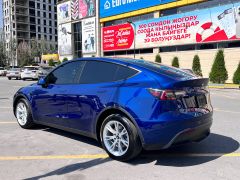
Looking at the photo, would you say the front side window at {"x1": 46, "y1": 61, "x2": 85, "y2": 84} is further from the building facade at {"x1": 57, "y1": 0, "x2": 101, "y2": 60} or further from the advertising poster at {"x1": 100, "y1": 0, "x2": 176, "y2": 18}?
the building facade at {"x1": 57, "y1": 0, "x2": 101, "y2": 60}

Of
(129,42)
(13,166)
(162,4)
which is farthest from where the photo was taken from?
(129,42)

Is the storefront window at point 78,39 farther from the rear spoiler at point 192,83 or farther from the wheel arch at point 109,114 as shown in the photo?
the rear spoiler at point 192,83

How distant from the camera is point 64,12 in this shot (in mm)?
51531

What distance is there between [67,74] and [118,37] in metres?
33.7

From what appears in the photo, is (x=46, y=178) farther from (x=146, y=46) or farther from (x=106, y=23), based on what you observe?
(x=106, y=23)

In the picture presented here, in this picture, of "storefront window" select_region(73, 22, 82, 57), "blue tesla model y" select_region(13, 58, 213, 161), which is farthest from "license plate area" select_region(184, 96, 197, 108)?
"storefront window" select_region(73, 22, 82, 57)

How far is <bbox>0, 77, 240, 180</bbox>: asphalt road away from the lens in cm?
416

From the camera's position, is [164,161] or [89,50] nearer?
[164,161]

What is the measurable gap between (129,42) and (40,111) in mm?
31680

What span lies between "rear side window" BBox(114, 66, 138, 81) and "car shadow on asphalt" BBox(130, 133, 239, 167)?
1284 mm

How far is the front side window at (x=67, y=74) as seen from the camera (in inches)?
222

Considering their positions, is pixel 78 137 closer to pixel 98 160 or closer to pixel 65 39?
pixel 98 160

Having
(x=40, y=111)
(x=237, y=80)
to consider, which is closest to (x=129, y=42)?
(x=237, y=80)

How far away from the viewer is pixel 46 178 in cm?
405
